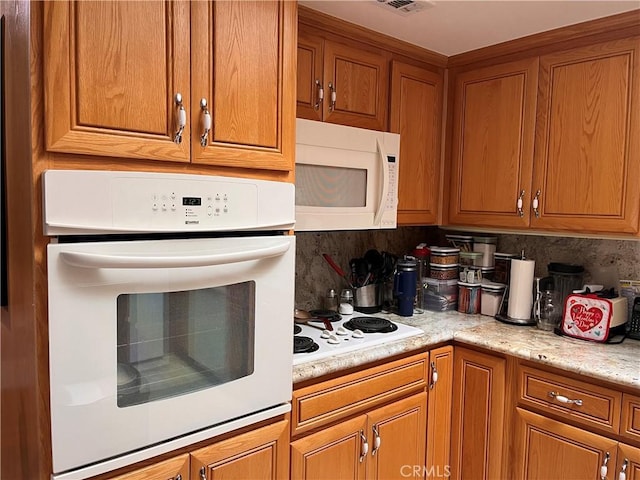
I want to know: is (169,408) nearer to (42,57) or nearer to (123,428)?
(123,428)

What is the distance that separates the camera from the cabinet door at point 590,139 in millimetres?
1828

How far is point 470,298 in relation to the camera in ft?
7.84

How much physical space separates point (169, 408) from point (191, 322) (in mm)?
220

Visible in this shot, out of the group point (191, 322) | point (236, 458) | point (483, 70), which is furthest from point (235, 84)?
point (483, 70)

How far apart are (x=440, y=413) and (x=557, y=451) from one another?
18.1 inches

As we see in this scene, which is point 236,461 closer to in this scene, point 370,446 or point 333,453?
point 333,453

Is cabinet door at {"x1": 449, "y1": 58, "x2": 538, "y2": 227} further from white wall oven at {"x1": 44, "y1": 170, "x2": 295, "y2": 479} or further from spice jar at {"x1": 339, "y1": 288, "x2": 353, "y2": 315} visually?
white wall oven at {"x1": 44, "y1": 170, "x2": 295, "y2": 479}

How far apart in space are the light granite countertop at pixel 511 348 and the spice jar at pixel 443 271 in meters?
0.21

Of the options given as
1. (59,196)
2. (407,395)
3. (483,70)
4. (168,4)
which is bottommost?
(407,395)

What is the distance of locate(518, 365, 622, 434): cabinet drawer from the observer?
163 cm

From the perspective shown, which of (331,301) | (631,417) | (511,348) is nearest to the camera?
(631,417)

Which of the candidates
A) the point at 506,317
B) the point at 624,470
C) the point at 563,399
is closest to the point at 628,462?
the point at 624,470

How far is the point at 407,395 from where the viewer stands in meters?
1.90

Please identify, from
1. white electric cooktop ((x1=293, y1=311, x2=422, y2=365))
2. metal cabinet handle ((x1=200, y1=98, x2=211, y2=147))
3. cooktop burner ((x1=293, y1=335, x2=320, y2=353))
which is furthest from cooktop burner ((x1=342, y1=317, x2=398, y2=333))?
metal cabinet handle ((x1=200, y1=98, x2=211, y2=147))
